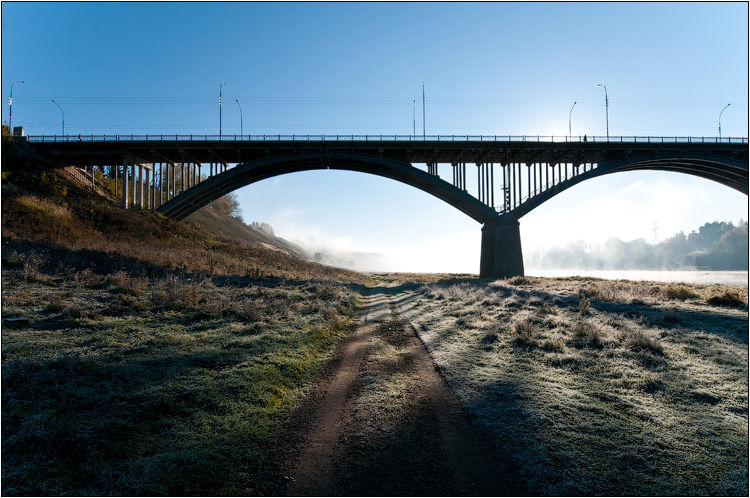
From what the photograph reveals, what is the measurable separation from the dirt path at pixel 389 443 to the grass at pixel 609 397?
17.7 inches

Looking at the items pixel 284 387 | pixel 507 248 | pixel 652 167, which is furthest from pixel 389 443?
pixel 652 167

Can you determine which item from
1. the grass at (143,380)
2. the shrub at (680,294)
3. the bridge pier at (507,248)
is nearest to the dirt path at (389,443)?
the grass at (143,380)

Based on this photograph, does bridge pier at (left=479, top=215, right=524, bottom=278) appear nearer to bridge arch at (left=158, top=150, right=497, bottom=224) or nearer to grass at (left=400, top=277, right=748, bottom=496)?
bridge arch at (left=158, top=150, right=497, bottom=224)

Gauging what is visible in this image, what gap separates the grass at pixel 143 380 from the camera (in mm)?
3752

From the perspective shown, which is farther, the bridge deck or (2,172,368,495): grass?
the bridge deck

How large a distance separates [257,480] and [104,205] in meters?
41.6

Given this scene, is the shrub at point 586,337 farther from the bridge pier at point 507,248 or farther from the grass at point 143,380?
the bridge pier at point 507,248

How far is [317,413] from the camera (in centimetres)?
564

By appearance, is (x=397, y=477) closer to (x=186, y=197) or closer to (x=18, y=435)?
(x=18, y=435)

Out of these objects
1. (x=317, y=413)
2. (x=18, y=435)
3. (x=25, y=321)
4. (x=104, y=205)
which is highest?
(x=104, y=205)

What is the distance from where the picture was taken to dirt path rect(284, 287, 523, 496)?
381cm

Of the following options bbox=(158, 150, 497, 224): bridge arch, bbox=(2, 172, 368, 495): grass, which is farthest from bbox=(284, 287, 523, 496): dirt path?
bbox=(158, 150, 497, 224): bridge arch

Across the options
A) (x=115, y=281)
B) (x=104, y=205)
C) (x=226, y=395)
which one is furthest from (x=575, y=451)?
(x=104, y=205)

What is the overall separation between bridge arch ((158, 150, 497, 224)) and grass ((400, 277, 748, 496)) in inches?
1295
